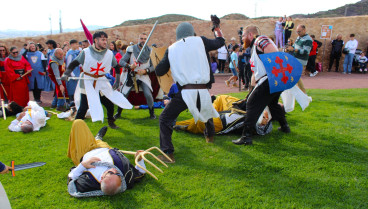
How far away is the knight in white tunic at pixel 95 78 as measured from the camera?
4.89 meters

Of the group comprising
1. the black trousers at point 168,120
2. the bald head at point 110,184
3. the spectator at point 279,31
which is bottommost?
the bald head at point 110,184

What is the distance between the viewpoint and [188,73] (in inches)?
151

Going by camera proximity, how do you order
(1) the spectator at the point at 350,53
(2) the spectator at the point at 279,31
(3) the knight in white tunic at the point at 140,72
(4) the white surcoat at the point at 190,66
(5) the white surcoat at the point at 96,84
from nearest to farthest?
(4) the white surcoat at the point at 190,66 → (5) the white surcoat at the point at 96,84 → (3) the knight in white tunic at the point at 140,72 → (1) the spectator at the point at 350,53 → (2) the spectator at the point at 279,31

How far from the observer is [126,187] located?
3166 millimetres

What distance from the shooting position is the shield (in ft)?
12.9

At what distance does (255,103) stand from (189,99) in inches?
39.8

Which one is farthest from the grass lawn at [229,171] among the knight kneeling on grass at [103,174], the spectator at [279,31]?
the spectator at [279,31]

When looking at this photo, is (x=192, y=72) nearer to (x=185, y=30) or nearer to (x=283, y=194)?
(x=185, y=30)

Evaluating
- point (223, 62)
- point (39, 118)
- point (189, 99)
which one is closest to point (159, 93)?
point (39, 118)

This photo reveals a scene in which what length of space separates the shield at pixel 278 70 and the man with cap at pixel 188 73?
69 cm

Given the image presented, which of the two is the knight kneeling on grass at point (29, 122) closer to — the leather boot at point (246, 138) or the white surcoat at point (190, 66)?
the white surcoat at point (190, 66)

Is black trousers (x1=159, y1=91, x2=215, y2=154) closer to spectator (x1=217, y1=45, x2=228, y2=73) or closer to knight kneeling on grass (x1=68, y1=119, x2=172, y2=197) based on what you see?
knight kneeling on grass (x1=68, y1=119, x2=172, y2=197)

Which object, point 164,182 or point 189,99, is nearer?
point 164,182

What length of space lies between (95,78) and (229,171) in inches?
116
